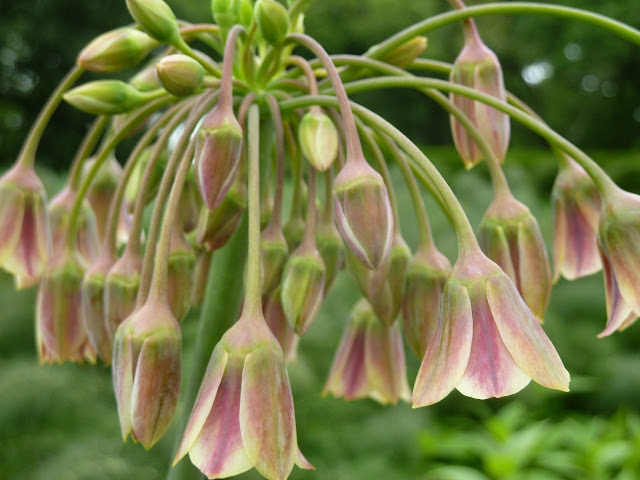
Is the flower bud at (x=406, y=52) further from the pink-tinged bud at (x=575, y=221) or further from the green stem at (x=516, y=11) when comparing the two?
the pink-tinged bud at (x=575, y=221)

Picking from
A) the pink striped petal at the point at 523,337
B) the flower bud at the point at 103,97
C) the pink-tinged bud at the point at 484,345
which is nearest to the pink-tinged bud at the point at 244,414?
the pink-tinged bud at the point at 484,345

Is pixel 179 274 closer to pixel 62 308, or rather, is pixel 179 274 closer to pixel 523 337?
pixel 62 308

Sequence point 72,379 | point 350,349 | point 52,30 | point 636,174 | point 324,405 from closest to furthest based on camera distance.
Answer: point 350,349 < point 72,379 < point 324,405 < point 636,174 < point 52,30

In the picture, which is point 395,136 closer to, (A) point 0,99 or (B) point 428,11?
(A) point 0,99

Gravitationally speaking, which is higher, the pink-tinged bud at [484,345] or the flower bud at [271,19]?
the flower bud at [271,19]

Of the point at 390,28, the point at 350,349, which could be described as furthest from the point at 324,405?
the point at 390,28

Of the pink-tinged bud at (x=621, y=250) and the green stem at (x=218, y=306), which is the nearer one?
the pink-tinged bud at (x=621, y=250)
